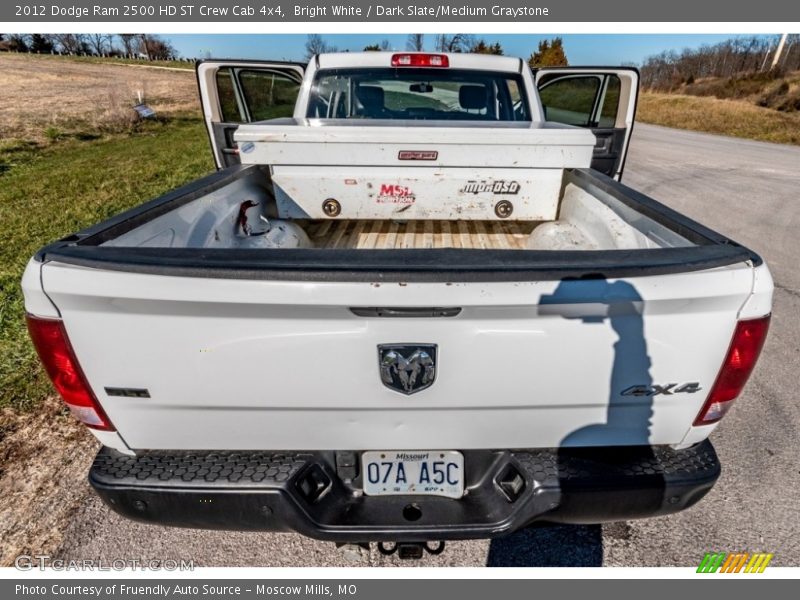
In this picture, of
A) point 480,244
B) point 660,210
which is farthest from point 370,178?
point 660,210

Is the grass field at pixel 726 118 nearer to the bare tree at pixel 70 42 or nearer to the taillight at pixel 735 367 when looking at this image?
the taillight at pixel 735 367

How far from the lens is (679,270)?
133cm

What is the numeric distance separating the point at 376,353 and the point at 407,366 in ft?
0.34

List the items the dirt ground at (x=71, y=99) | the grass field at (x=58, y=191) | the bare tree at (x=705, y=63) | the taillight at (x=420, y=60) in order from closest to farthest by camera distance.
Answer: the grass field at (x=58, y=191) < the taillight at (x=420, y=60) < the dirt ground at (x=71, y=99) < the bare tree at (x=705, y=63)

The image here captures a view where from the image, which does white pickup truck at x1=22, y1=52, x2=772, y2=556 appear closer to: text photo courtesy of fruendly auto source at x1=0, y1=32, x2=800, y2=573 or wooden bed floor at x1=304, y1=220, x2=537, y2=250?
text photo courtesy of fruendly auto source at x1=0, y1=32, x2=800, y2=573

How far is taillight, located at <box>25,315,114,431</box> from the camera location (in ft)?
4.49

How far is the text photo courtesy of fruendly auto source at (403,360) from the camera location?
4.36 feet

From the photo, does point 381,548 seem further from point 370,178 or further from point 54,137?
point 54,137

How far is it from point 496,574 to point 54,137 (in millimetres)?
16521

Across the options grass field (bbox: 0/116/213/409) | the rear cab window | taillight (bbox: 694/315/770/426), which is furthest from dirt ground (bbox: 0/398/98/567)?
the rear cab window

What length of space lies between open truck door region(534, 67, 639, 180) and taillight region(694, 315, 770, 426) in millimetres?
3011

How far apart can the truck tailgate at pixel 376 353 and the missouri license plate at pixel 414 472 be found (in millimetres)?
79

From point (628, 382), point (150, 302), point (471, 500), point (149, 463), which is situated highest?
point (150, 302)

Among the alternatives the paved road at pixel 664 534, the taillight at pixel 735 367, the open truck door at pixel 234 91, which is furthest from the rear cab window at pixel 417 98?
the taillight at pixel 735 367
